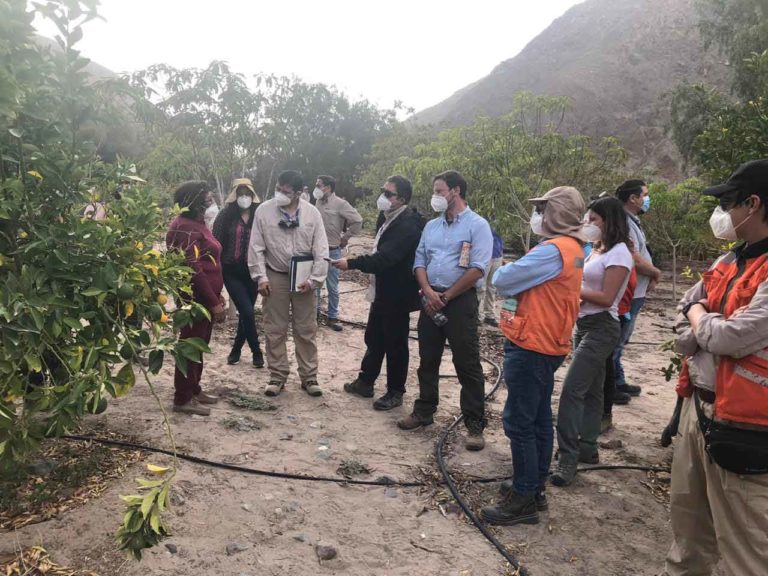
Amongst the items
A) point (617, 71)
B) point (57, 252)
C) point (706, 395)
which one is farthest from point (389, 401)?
point (617, 71)

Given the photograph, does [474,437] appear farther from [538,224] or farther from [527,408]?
[538,224]

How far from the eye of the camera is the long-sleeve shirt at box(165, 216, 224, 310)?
412 cm

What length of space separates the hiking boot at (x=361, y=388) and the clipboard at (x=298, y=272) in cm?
106

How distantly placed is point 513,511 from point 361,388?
87.4 inches

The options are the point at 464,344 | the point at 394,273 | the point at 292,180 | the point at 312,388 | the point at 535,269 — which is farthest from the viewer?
the point at 312,388

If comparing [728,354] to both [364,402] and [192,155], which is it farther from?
[192,155]

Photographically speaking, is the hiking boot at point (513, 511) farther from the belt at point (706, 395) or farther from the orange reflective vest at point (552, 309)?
the belt at point (706, 395)

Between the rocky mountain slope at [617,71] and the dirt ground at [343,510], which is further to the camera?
the rocky mountain slope at [617,71]

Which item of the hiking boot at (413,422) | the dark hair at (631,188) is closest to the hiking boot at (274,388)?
the hiking boot at (413,422)

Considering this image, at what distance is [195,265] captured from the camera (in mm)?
4227

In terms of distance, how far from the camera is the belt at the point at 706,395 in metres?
2.10

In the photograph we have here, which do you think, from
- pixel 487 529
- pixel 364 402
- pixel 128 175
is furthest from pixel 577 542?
pixel 128 175

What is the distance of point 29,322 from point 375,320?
130 inches

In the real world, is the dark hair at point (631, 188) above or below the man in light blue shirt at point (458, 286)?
above
